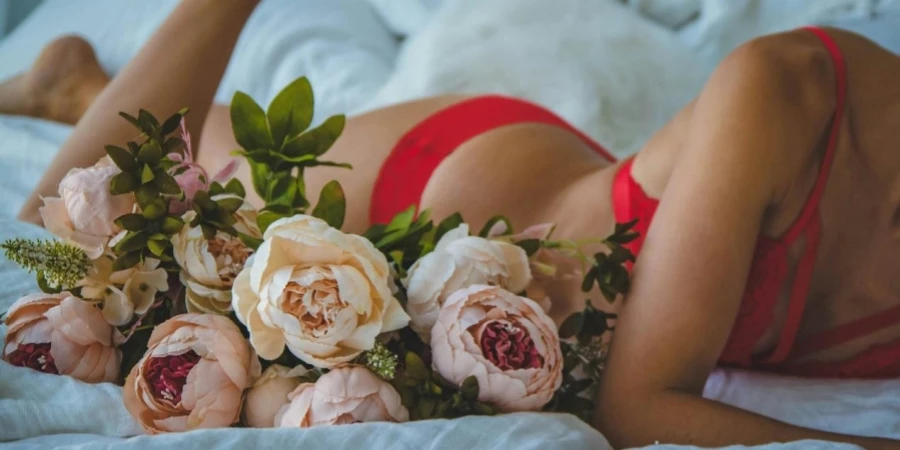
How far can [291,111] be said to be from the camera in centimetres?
64

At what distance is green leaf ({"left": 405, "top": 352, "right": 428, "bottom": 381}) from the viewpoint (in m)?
0.56

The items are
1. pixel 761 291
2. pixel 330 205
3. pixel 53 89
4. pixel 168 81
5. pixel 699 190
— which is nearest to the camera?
pixel 330 205

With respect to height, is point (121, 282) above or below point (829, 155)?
below

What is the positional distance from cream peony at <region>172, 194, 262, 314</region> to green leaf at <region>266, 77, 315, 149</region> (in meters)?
0.10

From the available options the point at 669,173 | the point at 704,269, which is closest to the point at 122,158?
the point at 704,269

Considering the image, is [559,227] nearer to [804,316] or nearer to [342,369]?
[804,316]

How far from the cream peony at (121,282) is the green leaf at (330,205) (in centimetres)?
12

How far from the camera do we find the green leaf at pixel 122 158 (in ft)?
1.77

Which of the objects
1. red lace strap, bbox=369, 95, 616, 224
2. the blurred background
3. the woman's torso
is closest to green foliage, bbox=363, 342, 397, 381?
the woman's torso

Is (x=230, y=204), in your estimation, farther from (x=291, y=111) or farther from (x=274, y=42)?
(x=274, y=42)

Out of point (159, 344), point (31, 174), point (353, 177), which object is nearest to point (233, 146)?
point (353, 177)

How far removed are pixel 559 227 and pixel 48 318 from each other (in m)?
0.61

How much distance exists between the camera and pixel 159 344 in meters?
0.53

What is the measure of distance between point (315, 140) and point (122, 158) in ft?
0.48
